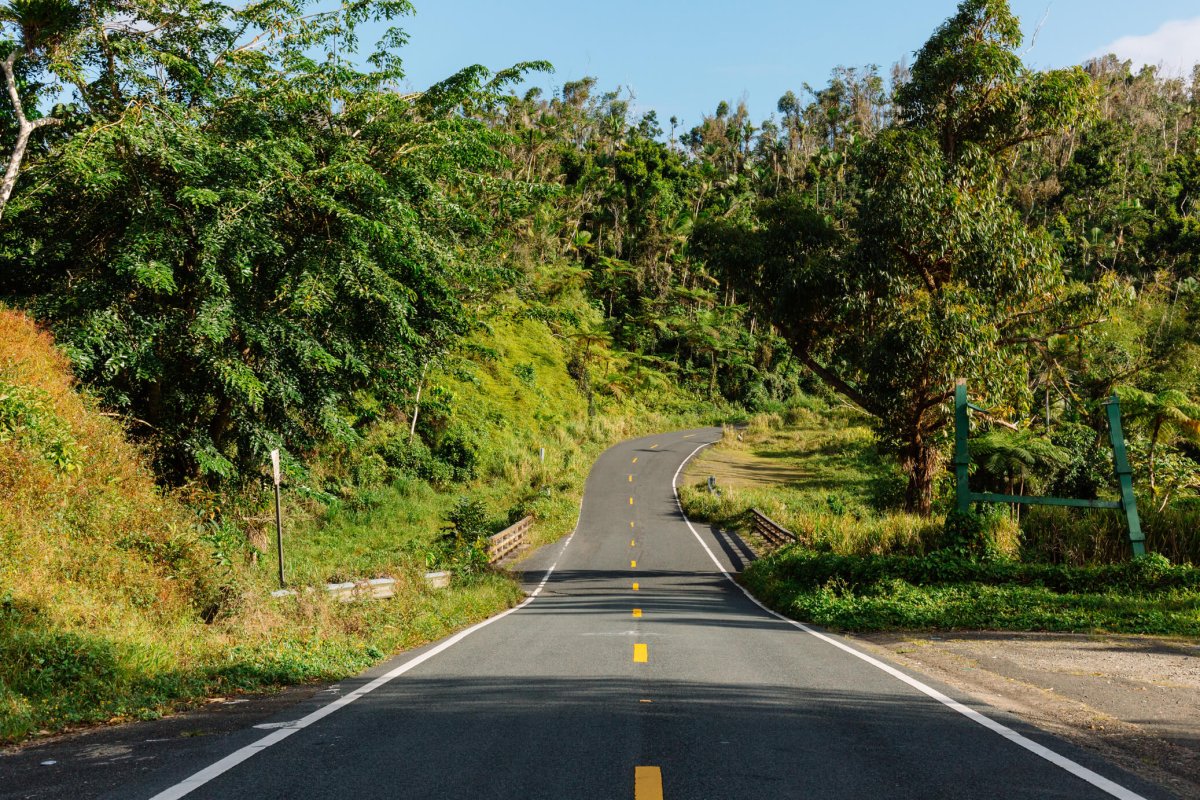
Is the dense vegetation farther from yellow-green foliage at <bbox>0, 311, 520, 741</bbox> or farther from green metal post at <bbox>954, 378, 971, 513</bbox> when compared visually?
A: green metal post at <bbox>954, 378, 971, 513</bbox>

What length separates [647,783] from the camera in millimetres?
4855

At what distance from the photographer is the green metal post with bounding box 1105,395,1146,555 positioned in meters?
13.8

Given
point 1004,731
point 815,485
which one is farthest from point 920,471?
point 815,485

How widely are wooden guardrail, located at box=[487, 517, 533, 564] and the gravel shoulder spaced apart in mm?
17179

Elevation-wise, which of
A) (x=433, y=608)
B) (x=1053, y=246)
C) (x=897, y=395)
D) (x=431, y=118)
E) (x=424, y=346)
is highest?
(x=431, y=118)

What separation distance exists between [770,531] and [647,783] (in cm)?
2575

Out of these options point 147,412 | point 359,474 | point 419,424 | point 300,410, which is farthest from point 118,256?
point 419,424

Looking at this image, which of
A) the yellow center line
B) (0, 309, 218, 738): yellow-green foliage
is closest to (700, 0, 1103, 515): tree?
(0, 309, 218, 738): yellow-green foliage

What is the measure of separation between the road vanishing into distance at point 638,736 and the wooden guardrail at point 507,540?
54.5 ft

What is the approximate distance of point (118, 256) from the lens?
44.9 feet

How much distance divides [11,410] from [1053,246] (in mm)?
20934

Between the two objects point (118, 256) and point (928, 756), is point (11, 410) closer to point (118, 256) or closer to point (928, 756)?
point (118, 256)

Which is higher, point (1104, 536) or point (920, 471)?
point (920, 471)

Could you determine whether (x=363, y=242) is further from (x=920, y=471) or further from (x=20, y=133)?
(x=920, y=471)
